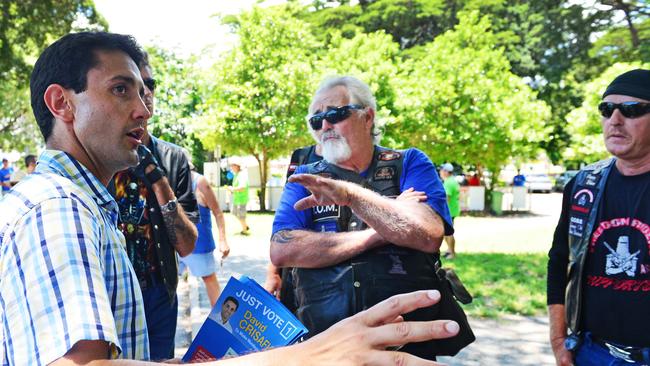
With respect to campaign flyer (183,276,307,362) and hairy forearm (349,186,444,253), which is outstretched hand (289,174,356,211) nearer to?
hairy forearm (349,186,444,253)

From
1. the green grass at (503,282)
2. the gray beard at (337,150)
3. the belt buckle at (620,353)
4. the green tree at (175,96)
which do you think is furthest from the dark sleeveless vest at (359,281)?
the green tree at (175,96)

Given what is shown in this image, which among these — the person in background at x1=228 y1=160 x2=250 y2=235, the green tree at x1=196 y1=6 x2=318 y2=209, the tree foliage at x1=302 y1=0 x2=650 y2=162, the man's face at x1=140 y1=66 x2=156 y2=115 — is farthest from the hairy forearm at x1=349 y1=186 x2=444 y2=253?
the tree foliage at x1=302 y1=0 x2=650 y2=162

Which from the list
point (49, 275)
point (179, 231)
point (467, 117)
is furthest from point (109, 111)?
point (467, 117)

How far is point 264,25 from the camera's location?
2312cm

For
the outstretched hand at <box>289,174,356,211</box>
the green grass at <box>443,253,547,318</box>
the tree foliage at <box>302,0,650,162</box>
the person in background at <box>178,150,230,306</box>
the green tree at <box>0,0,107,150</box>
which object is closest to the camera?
the outstretched hand at <box>289,174,356,211</box>

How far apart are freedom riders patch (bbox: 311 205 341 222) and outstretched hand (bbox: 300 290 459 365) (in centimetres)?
142

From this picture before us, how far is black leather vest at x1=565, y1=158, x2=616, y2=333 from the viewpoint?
2717 mm

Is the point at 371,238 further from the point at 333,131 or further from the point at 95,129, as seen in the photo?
the point at 95,129

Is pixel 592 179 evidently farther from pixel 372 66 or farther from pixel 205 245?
pixel 372 66

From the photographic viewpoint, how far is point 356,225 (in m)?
2.49

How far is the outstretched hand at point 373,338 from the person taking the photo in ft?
3.57

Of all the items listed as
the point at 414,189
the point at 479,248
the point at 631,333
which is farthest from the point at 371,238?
the point at 479,248

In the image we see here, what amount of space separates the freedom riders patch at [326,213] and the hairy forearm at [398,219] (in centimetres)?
31

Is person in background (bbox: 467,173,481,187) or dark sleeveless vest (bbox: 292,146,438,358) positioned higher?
dark sleeveless vest (bbox: 292,146,438,358)
